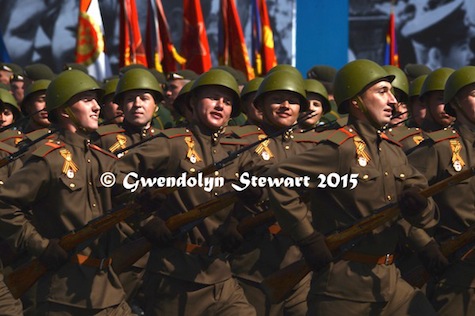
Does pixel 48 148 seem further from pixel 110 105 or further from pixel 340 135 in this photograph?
pixel 110 105

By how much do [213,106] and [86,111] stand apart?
135 centimetres

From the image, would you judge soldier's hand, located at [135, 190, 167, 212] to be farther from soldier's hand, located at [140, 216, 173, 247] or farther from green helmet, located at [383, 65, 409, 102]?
green helmet, located at [383, 65, 409, 102]

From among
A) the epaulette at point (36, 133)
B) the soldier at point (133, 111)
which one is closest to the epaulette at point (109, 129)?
the soldier at point (133, 111)

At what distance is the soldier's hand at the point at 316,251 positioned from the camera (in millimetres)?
7844

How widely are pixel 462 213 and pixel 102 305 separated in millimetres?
2512

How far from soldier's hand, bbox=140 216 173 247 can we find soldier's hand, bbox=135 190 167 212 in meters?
0.24

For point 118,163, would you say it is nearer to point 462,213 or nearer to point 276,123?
point 276,123

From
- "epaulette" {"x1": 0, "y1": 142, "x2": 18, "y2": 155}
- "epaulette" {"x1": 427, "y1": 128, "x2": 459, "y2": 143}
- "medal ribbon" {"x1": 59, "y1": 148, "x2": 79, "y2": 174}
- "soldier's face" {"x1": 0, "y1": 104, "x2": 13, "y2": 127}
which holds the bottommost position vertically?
"soldier's face" {"x1": 0, "y1": 104, "x2": 13, "y2": 127}

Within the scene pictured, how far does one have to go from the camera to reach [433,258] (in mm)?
8438

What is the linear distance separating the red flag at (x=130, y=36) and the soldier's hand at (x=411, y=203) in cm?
1065

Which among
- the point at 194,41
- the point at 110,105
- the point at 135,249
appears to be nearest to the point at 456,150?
the point at 135,249

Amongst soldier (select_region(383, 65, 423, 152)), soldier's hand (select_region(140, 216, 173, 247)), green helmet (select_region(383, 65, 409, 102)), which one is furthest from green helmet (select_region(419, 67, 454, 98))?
soldier's hand (select_region(140, 216, 173, 247))

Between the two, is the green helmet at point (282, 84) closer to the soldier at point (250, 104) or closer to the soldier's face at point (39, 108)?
the soldier at point (250, 104)

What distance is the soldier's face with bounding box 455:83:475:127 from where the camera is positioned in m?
9.26
